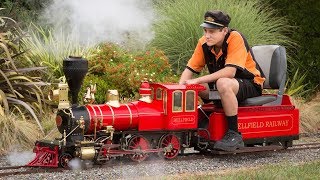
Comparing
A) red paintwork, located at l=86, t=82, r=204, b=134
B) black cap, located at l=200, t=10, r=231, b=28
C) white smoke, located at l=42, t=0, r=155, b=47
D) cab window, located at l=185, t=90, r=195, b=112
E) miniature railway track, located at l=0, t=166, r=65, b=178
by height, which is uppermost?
white smoke, located at l=42, t=0, r=155, b=47

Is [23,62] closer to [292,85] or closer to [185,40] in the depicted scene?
[185,40]

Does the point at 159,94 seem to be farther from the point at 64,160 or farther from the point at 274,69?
the point at 274,69

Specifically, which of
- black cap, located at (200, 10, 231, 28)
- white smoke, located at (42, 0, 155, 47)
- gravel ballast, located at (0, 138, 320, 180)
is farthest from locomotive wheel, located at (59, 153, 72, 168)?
white smoke, located at (42, 0, 155, 47)

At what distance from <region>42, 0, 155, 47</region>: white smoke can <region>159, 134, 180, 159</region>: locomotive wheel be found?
16.5 feet

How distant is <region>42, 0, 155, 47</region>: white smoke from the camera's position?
12.4 metres

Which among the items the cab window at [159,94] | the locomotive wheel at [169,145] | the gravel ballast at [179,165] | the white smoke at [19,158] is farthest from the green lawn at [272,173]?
the white smoke at [19,158]

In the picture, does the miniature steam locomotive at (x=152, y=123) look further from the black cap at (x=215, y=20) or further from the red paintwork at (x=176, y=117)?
the black cap at (x=215, y=20)

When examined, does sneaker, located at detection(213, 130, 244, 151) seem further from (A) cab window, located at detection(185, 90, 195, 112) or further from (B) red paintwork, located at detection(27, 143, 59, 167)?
(B) red paintwork, located at detection(27, 143, 59, 167)

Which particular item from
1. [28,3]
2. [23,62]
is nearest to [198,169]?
[23,62]

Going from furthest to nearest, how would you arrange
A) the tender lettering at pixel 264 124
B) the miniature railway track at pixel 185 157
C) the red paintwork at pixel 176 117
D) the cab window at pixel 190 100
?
the tender lettering at pixel 264 124 < the cab window at pixel 190 100 < the red paintwork at pixel 176 117 < the miniature railway track at pixel 185 157

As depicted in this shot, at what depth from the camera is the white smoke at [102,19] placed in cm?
1242

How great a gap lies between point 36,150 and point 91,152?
22.4 inches

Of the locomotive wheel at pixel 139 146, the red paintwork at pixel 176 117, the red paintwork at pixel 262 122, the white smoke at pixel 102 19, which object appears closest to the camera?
the red paintwork at pixel 176 117

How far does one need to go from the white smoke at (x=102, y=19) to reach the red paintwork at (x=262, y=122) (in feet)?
15.2
